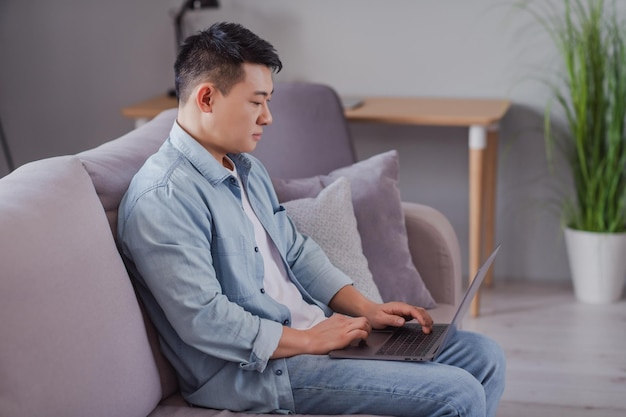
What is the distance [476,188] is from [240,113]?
152cm

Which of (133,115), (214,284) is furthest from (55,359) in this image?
(133,115)

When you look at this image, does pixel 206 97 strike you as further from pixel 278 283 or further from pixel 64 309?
pixel 64 309

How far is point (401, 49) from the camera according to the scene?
353 cm

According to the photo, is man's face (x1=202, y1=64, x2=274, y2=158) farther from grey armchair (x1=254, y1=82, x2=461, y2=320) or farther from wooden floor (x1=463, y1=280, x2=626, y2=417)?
wooden floor (x1=463, y1=280, x2=626, y2=417)

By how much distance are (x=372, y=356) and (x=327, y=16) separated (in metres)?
2.08

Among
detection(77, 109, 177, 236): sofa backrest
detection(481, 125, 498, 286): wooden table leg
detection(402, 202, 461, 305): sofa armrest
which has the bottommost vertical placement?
detection(481, 125, 498, 286): wooden table leg

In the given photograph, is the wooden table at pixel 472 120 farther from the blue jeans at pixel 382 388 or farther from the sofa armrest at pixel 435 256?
the blue jeans at pixel 382 388

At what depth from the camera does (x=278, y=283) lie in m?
1.88

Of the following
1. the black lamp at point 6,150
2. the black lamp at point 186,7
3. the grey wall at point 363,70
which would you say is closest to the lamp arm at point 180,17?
the black lamp at point 186,7

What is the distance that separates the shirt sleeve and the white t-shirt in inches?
6.9

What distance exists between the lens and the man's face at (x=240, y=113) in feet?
5.89

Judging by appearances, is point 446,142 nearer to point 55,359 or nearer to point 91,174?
point 91,174

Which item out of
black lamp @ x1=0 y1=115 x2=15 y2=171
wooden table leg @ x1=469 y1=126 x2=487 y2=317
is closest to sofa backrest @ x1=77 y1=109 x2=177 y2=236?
wooden table leg @ x1=469 y1=126 x2=487 y2=317

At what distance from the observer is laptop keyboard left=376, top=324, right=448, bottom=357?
5.78 ft
